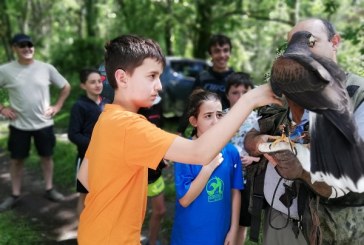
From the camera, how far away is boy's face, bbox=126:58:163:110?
198cm

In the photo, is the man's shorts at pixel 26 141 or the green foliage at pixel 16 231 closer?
the green foliage at pixel 16 231

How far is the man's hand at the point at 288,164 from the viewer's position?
5.89 feet

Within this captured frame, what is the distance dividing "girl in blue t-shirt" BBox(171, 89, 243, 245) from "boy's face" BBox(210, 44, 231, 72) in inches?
100

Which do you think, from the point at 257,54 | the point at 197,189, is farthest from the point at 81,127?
the point at 257,54

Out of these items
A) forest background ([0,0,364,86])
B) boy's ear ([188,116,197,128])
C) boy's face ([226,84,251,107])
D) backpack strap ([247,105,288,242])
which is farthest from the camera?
forest background ([0,0,364,86])

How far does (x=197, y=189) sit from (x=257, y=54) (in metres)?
20.4

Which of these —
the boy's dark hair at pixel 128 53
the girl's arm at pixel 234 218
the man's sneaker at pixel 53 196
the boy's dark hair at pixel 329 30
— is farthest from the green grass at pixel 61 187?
the boy's dark hair at pixel 128 53

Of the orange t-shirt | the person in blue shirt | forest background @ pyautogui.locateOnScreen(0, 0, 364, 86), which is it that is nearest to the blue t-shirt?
the orange t-shirt

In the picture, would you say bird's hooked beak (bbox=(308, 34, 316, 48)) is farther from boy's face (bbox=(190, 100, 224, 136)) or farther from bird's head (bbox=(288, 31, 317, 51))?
boy's face (bbox=(190, 100, 224, 136))

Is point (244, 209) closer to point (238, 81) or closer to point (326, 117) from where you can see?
point (238, 81)

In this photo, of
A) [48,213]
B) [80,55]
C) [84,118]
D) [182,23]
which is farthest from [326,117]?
[80,55]

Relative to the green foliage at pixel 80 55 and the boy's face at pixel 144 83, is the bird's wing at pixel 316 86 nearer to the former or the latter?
the boy's face at pixel 144 83

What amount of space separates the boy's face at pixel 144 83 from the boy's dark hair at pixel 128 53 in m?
0.03

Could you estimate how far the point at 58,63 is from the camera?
701 inches
